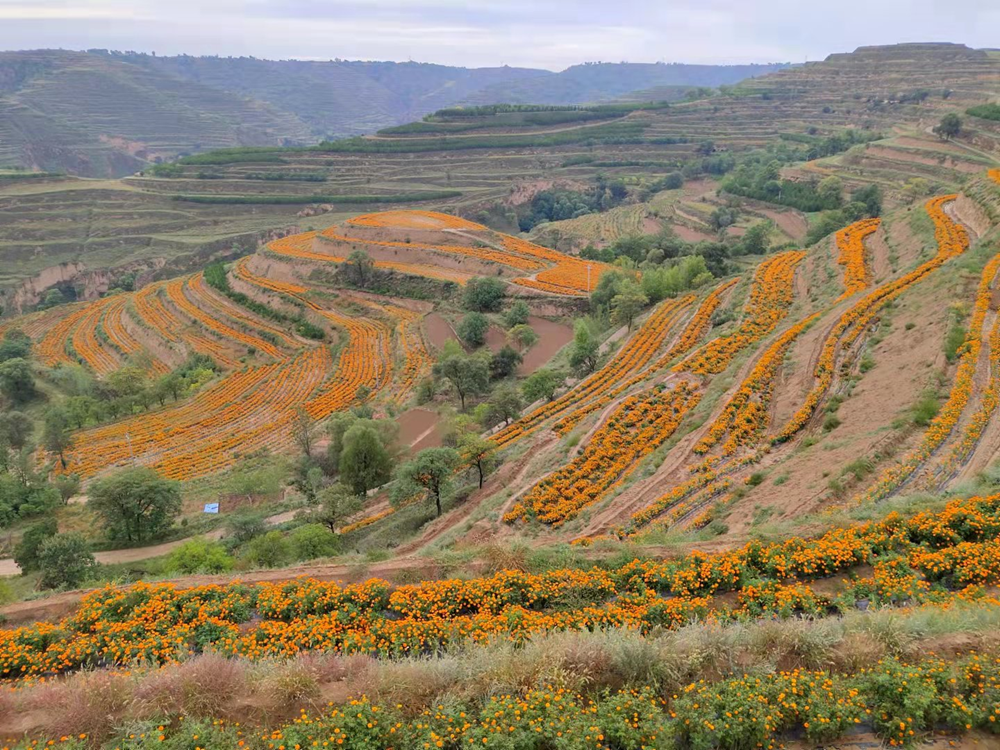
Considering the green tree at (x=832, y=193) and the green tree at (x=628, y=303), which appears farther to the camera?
the green tree at (x=832, y=193)

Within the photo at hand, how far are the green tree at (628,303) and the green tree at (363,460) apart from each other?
21.9 m

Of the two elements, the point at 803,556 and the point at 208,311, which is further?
the point at 208,311

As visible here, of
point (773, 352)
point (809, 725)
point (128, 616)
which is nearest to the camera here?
point (809, 725)

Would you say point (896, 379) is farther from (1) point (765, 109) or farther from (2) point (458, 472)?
(1) point (765, 109)

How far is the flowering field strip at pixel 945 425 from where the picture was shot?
45.9 feet

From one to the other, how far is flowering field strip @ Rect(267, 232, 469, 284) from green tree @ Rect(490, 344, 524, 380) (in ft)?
59.2

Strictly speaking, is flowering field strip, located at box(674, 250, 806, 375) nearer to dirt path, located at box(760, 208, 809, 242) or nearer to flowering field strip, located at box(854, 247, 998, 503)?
flowering field strip, located at box(854, 247, 998, 503)

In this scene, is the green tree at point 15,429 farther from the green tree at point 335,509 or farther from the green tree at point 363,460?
the green tree at point 335,509

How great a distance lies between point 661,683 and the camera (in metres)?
7.50

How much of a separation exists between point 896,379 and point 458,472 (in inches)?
693

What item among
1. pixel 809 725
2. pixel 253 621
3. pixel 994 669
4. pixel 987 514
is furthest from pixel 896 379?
pixel 253 621

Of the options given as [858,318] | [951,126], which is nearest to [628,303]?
[858,318]

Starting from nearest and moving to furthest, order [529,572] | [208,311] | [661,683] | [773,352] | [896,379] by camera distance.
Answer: [661,683]
[529,572]
[896,379]
[773,352]
[208,311]

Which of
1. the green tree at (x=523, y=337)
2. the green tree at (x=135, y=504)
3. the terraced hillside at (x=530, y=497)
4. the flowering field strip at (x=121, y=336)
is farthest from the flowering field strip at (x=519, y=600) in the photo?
the flowering field strip at (x=121, y=336)
